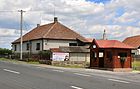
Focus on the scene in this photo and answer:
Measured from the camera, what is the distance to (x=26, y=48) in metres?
68.8

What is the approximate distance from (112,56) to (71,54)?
16603 mm

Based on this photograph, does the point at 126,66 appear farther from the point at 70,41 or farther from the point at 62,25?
the point at 62,25

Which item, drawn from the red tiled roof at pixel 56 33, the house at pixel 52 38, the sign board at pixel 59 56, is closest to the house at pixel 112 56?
the sign board at pixel 59 56

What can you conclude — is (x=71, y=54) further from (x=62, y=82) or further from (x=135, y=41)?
(x=135, y=41)

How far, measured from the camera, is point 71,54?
52094 millimetres

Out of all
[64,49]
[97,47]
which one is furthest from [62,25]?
[97,47]

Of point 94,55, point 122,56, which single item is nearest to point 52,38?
point 94,55

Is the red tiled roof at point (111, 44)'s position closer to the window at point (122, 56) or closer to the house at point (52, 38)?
the window at point (122, 56)

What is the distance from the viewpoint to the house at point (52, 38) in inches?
2393

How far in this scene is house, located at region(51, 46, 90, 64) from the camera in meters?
48.5

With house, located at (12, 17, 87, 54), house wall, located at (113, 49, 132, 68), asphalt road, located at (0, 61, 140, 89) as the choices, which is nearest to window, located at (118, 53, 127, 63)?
house wall, located at (113, 49, 132, 68)

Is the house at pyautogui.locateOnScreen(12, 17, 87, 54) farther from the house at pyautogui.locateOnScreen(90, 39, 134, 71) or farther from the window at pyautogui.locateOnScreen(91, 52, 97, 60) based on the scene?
the house at pyautogui.locateOnScreen(90, 39, 134, 71)

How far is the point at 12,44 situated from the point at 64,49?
3039 centimetres

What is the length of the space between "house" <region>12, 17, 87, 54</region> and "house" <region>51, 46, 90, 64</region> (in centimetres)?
790
